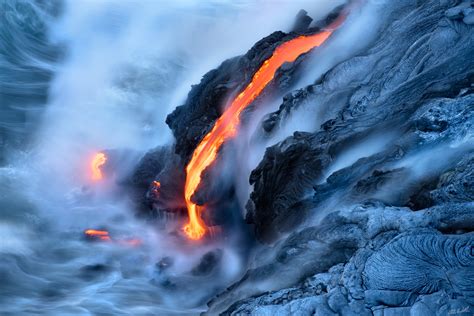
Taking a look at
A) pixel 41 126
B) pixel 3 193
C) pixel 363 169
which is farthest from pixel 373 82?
pixel 41 126

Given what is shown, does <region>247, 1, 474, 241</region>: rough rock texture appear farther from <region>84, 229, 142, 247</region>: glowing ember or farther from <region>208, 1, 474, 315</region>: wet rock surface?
<region>84, 229, 142, 247</region>: glowing ember

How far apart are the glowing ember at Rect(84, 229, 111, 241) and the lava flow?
133cm

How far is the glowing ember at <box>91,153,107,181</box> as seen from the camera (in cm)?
1024

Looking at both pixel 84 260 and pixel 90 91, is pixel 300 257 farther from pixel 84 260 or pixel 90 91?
pixel 90 91

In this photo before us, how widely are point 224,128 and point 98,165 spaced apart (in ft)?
10.9

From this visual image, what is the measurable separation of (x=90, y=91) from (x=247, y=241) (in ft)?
24.7

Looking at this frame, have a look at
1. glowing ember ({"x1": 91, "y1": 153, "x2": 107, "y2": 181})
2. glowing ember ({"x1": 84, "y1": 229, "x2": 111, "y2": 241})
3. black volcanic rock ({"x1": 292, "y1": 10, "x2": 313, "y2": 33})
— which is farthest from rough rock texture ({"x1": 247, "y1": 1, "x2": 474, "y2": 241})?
glowing ember ({"x1": 91, "y1": 153, "x2": 107, "y2": 181})

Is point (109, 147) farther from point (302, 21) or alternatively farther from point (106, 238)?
point (302, 21)

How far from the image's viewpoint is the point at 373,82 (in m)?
6.45

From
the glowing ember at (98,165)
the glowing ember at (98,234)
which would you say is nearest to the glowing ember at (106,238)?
the glowing ember at (98,234)

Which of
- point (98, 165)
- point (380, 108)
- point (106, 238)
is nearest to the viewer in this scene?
point (380, 108)

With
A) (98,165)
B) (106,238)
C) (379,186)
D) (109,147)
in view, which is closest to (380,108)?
(379,186)

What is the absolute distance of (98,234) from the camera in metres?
8.81

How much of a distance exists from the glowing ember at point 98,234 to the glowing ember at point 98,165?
5.14 feet
